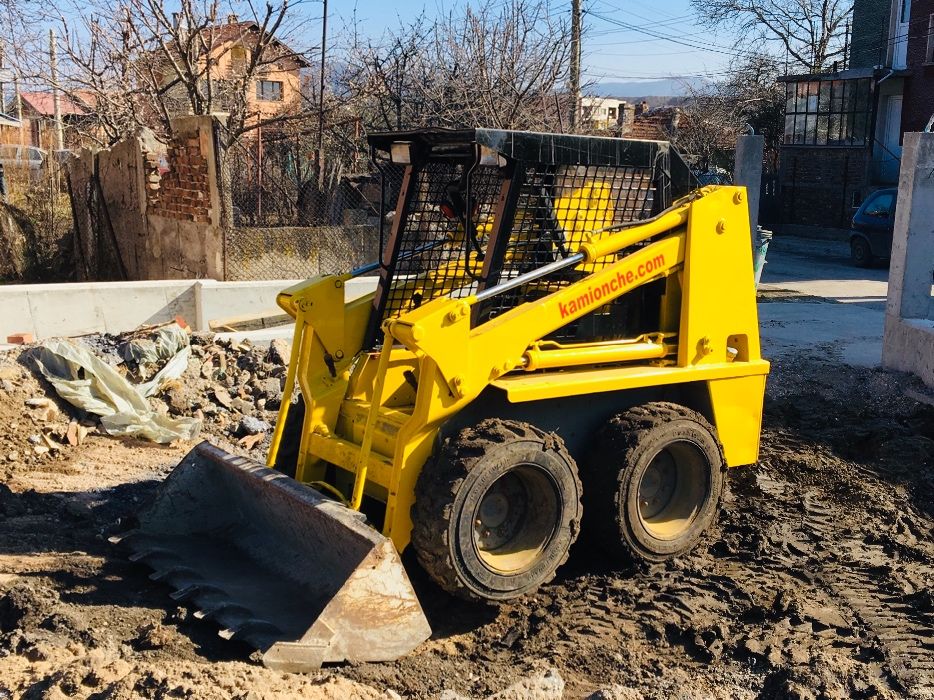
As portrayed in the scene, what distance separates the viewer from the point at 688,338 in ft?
17.8

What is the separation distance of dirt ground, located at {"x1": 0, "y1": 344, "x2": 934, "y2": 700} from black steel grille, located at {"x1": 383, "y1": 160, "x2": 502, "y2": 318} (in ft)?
5.18

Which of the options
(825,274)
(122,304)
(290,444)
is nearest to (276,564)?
(290,444)

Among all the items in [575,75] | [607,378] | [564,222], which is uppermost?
[575,75]

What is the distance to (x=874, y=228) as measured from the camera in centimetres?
1944

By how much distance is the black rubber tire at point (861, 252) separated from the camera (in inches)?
773

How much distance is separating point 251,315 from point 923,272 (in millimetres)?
6514

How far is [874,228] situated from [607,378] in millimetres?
16202

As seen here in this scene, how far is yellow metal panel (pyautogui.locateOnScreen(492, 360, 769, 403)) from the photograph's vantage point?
481 cm

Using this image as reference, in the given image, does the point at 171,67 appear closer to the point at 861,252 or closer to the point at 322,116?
the point at 322,116

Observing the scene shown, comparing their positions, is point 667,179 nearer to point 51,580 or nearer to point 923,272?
point 51,580

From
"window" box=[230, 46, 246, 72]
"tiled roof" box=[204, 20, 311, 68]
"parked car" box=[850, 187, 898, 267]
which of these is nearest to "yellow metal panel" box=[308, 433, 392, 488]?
"tiled roof" box=[204, 20, 311, 68]

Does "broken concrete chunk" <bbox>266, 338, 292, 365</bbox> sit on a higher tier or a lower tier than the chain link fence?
lower

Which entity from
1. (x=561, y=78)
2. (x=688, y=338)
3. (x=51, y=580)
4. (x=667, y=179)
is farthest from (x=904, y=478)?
(x=561, y=78)

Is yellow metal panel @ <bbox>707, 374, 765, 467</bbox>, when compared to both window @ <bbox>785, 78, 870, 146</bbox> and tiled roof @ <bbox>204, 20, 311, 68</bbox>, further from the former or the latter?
window @ <bbox>785, 78, 870, 146</bbox>
